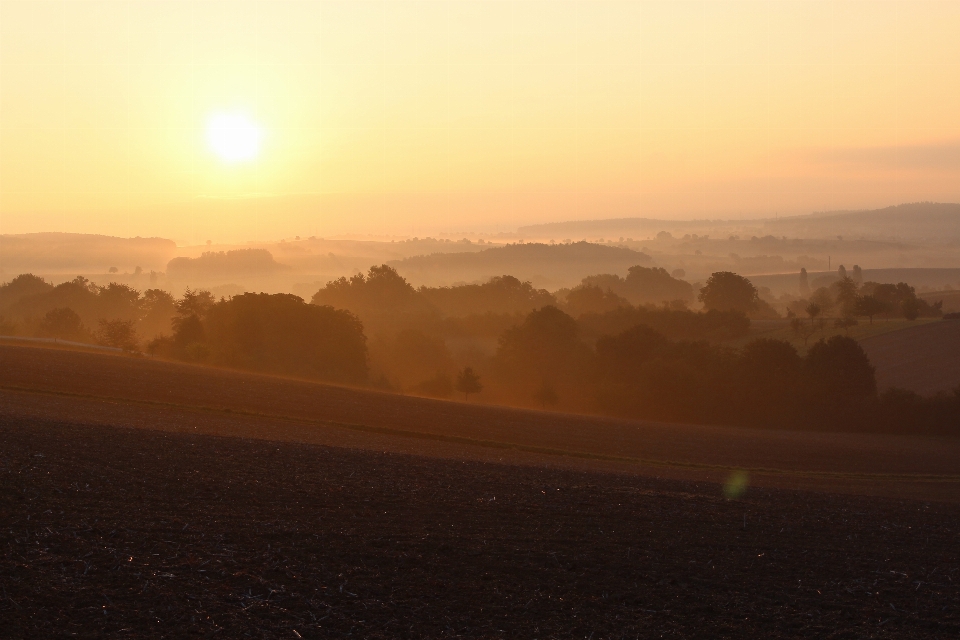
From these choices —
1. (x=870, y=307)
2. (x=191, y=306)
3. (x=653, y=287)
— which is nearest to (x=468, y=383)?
(x=191, y=306)

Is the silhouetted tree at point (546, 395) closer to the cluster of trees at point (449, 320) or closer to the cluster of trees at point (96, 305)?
the cluster of trees at point (449, 320)

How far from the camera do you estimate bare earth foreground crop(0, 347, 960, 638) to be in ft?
31.4

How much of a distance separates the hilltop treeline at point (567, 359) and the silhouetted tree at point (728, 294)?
59.9 feet

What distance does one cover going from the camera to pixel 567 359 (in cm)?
5731

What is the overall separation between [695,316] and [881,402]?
27399 mm

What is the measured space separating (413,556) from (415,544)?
517 millimetres

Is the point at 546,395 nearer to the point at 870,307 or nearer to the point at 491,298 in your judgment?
the point at 870,307

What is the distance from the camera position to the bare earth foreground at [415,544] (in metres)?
9.57

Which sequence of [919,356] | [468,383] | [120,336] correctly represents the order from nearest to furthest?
[468,383] < [120,336] < [919,356]

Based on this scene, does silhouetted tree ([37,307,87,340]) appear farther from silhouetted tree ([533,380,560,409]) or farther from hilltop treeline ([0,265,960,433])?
silhouetted tree ([533,380,560,409])

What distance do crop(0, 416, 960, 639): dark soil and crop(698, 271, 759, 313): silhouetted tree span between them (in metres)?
73.4

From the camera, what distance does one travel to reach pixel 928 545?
15.0m

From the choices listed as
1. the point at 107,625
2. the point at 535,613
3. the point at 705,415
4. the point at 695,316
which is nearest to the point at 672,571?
the point at 535,613

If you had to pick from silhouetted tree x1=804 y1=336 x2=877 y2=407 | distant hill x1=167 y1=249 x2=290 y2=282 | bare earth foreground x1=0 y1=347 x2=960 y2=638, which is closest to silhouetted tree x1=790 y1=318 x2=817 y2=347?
silhouetted tree x1=804 y1=336 x2=877 y2=407
